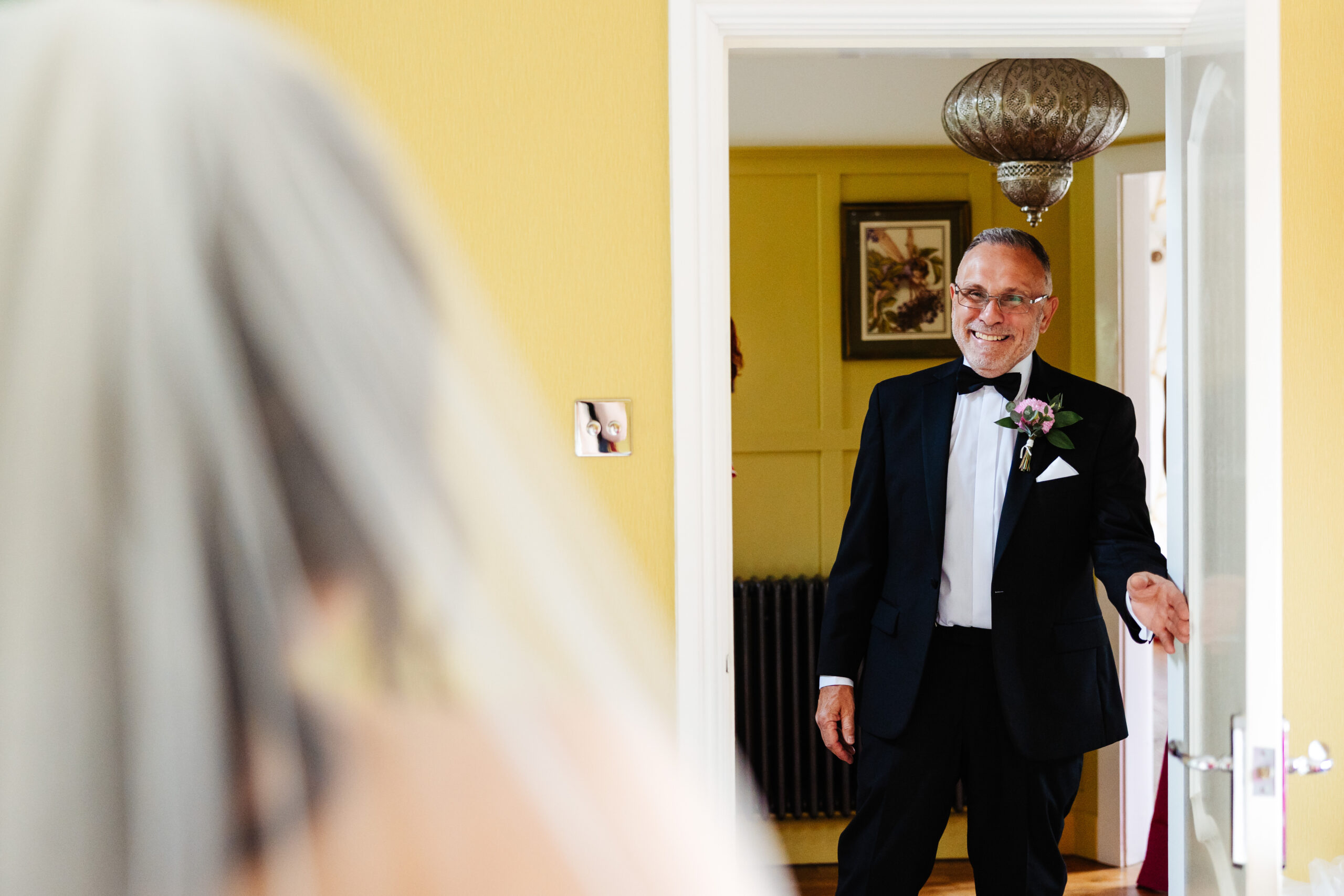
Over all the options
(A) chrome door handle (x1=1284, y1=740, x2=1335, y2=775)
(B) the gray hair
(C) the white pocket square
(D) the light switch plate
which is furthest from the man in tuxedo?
(D) the light switch plate

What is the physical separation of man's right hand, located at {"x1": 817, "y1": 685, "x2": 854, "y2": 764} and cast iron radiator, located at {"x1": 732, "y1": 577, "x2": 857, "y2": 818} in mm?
1468

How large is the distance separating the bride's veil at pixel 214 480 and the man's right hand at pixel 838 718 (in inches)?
82.9

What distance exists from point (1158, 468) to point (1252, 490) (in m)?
2.64

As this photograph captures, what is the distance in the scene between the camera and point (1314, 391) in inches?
74.8

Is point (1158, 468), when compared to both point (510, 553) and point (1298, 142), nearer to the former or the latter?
point (1298, 142)

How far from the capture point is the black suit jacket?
7.46 ft

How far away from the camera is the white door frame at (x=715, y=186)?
1.84 metres

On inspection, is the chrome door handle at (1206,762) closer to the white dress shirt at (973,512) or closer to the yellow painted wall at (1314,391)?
the yellow painted wall at (1314,391)

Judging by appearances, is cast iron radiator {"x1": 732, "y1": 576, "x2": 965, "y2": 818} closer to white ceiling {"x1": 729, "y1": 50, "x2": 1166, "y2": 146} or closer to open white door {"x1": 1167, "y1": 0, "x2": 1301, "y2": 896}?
white ceiling {"x1": 729, "y1": 50, "x2": 1166, "y2": 146}

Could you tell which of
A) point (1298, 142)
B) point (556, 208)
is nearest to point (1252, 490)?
point (1298, 142)

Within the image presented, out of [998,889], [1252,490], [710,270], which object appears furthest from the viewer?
[998,889]

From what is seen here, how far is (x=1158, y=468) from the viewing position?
3.92 meters

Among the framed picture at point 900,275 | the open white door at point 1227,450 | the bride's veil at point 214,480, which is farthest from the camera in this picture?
the framed picture at point 900,275

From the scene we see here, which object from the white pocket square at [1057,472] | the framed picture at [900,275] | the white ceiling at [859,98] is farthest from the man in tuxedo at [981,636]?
the framed picture at [900,275]
